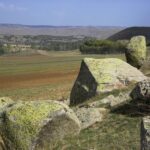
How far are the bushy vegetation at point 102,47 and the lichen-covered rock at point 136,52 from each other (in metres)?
96.2

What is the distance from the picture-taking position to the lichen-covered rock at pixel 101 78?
68.0 feet

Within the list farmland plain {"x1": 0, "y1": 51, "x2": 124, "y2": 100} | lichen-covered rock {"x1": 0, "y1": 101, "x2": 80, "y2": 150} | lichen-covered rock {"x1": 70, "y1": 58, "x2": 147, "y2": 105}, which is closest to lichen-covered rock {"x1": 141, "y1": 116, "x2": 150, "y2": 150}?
lichen-covered rock {"x1": 0, "y1": 101, "x2": 80, "y2": 150}

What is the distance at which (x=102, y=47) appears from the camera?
471 ft

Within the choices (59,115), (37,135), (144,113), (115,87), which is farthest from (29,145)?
(115,87)

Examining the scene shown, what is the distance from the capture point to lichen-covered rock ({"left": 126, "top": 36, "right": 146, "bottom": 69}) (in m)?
34.4

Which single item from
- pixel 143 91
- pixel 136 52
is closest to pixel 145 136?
pixel 143 91

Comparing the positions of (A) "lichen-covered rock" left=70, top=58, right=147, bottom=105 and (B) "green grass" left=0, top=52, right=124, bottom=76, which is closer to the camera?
(A) "lichen-covered rock" left=70, top=58, right=147, bottom=105

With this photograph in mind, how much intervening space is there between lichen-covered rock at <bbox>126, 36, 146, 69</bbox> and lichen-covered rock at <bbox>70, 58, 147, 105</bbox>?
11.6 meters

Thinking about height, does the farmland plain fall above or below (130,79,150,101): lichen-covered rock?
below

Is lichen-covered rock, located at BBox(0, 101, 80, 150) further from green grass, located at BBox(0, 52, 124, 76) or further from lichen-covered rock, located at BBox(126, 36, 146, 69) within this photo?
green grass, located at BBox(0, 52, 124, 76)

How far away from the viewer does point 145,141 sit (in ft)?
20.7

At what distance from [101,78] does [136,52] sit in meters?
14.3

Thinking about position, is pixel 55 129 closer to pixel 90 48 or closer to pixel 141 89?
pixel 141 89

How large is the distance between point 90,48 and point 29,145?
136 m
